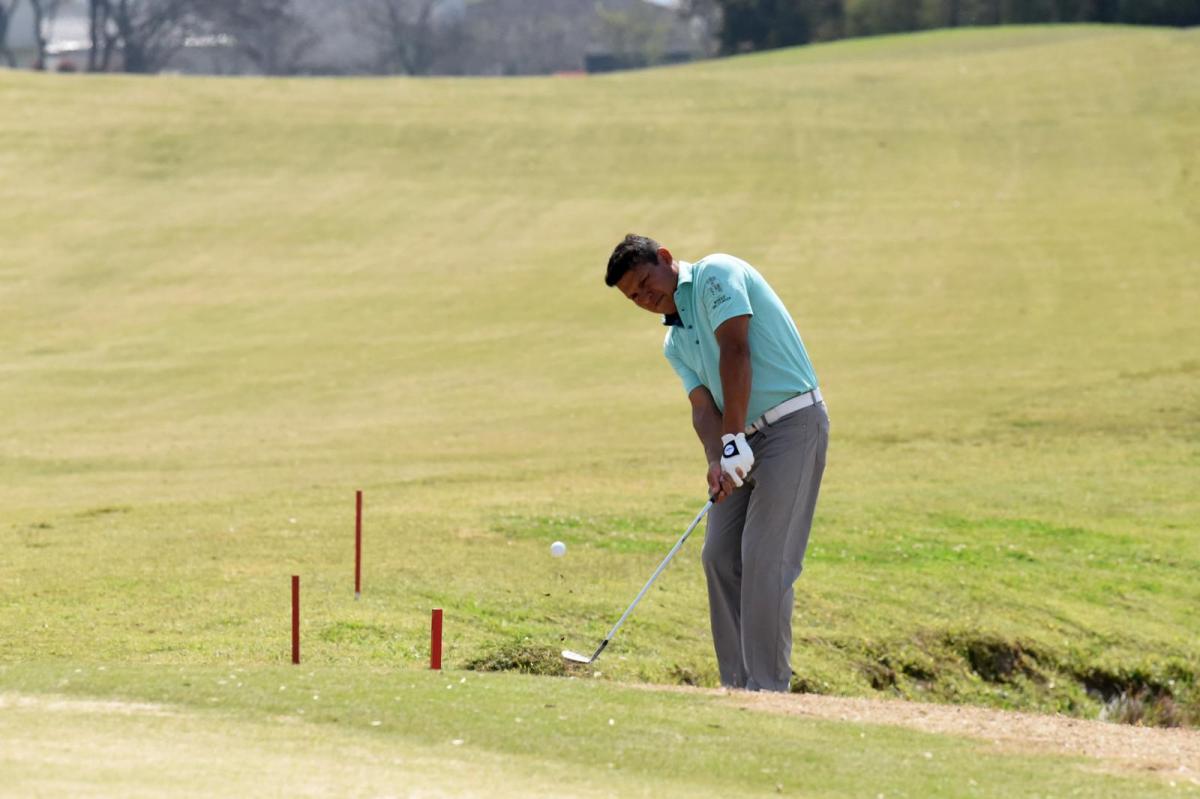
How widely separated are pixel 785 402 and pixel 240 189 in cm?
3656

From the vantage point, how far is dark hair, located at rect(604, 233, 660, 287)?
896cm

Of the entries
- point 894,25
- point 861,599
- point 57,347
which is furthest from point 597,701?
point 894,25

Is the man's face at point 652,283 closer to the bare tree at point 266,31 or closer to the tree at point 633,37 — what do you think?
the bare tree at point 266,31

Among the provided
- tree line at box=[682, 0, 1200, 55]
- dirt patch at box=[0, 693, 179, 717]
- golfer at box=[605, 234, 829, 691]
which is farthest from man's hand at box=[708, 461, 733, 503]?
tree line at box=[682, 0, 1200, 55]

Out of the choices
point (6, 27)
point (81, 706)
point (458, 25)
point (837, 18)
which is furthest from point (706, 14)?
point (81, 706)

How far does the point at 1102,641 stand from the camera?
13.3m

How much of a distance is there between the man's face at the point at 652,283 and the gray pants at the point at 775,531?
864mm

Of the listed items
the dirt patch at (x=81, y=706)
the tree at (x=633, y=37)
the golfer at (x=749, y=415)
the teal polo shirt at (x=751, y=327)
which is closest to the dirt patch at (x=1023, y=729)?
the golfer at (x=749, y=415)

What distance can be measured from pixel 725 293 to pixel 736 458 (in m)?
0.82

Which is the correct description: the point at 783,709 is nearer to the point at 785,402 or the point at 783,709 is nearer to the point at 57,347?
the point at 785,402

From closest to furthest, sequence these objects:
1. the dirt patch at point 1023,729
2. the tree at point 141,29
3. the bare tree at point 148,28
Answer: the dirt patch at point 1023,729, the tree at point 141,29, the bare tree at point 148,28

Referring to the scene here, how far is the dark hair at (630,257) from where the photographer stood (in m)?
8.96

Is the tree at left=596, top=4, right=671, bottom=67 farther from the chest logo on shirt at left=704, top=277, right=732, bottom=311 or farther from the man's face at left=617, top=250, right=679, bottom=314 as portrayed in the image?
the chest logo on shirt at left=704, top=277, right=732, bottom=311

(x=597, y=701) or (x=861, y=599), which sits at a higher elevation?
(x=597, y=701)
